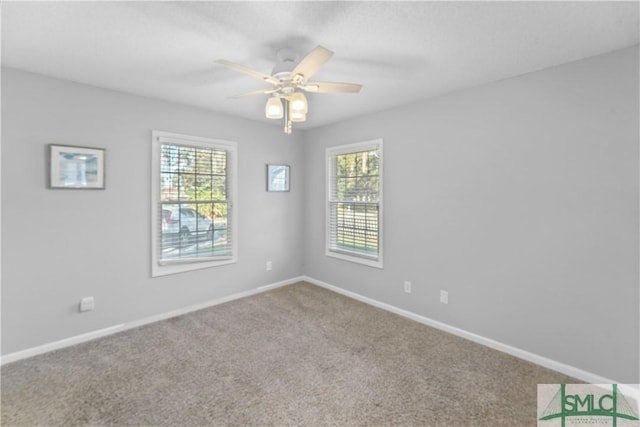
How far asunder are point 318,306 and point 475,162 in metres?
2.34

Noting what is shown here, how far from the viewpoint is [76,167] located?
2.64m

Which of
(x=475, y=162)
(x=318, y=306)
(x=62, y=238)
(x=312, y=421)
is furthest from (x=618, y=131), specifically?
(x=62, y=238)

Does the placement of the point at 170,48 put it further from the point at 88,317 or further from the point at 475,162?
the point at 475,162

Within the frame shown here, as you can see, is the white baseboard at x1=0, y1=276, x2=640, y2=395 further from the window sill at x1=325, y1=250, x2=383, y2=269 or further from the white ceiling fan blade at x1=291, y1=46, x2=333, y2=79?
the white ceiling fan blade at x1=291, y1=46, x2=333, y2=79

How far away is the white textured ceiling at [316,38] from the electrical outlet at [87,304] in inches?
78.4

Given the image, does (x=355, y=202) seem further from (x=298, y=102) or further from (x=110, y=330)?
(x=110, y=330)

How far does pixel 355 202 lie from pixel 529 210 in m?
1.94

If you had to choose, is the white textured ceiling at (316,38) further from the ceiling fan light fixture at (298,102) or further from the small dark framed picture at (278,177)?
the small dark framed picture at (278,177)

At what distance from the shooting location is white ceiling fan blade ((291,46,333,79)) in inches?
62.2

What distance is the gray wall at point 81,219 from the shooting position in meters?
2.39

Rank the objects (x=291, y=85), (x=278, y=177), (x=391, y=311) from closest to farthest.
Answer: (x=291, y=85), (x=391, y=311), (x=278, y=177)

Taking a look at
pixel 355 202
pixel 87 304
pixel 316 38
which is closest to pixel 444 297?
pixel 355 202

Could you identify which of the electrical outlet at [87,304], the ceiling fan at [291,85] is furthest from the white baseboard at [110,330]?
the ceiling fan at [291,85]

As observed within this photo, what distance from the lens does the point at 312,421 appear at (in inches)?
70.1
